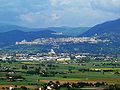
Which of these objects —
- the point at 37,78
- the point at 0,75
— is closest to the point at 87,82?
the point at 37,78

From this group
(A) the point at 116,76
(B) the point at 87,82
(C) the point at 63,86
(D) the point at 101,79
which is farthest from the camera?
(A) the point at 116,76

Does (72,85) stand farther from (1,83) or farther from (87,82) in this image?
(1,83)

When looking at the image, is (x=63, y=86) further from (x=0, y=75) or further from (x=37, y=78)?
(x=0, y=75)

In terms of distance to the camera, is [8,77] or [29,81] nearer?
[29,81]

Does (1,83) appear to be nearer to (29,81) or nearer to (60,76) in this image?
(29,81)

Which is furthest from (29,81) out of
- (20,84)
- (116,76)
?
(116,76)

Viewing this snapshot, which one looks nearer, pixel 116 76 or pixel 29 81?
pixel 29 81

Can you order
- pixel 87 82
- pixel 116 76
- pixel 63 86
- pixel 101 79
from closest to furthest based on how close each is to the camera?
pixel 63 86 → pixel 87 82 → pixel 101 79 → pixel 116 76
